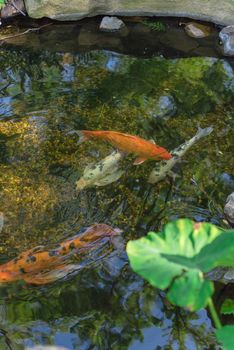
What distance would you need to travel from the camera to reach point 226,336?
58.7 inches

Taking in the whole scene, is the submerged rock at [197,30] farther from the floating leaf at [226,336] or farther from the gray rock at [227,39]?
the floating leaf at [226,336]

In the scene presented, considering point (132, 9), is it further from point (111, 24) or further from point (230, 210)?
point (230, 210)

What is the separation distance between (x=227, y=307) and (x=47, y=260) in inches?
41.9

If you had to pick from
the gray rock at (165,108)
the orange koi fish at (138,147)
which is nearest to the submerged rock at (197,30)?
the gray rock at (165,108)

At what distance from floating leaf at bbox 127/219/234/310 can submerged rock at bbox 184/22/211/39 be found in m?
4.71

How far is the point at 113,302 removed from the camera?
2930 millimetres

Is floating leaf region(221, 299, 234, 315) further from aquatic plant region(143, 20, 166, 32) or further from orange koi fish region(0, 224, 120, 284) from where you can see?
aquatic plant region(143, 20, 166, 32)

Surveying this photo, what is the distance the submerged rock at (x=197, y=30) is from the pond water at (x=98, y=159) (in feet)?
0.27

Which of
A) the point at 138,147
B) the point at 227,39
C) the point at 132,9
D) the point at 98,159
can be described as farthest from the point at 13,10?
the point at 138,147

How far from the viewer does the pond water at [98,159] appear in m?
2.82

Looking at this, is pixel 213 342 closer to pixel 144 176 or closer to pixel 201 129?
pixel 144 176

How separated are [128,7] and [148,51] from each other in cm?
77

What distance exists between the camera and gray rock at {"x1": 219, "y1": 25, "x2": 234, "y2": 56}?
5527 mm

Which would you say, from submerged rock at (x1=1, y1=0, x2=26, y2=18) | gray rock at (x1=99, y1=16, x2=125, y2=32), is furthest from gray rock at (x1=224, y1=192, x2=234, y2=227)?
submerged rock at (x1=1, y1=0, x2=26, y2=18)
